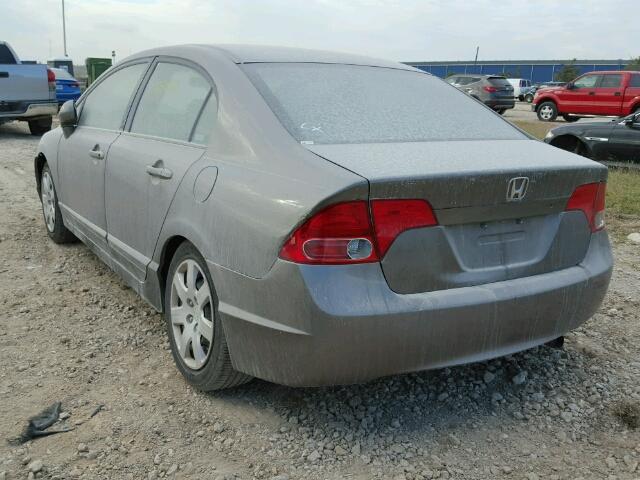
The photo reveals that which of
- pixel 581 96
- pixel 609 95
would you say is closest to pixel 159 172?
pixel 609 95

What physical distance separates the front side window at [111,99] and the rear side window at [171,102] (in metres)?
0.25

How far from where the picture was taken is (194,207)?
2.72 m

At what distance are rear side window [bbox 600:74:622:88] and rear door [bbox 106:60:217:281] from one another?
1946 cm

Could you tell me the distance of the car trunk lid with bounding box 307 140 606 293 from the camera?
7.47 feet

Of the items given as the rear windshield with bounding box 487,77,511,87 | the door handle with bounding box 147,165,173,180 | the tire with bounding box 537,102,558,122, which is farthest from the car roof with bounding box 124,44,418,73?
the rear windshield with bounding box 487,77,511,87

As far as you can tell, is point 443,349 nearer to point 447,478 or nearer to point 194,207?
point 447,478

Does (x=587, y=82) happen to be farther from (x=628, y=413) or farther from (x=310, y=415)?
(x=310, y=415)

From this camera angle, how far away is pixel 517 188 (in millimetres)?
2443

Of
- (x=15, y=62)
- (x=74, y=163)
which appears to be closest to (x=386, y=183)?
(x=74, y=163)

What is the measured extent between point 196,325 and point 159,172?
0.78 metres

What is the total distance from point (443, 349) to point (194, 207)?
47.6 inches

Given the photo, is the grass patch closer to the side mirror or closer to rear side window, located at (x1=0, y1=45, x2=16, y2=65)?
the side mirror

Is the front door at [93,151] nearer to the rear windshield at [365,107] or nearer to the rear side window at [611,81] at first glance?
the rear windshield at [365,107]

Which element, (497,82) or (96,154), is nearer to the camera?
(96,154)
